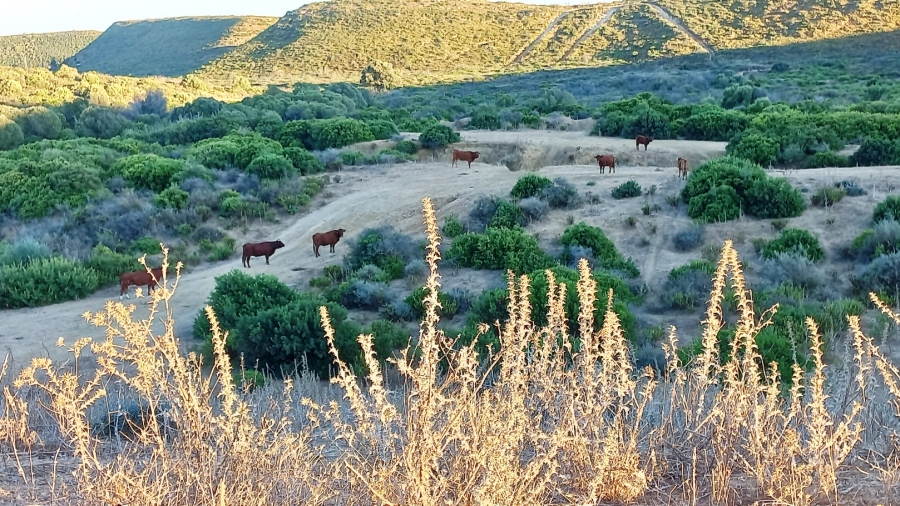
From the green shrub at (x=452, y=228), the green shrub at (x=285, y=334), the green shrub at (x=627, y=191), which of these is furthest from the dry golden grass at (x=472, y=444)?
the green shrub at (x=627, y=191)

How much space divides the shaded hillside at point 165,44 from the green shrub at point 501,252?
6459cm

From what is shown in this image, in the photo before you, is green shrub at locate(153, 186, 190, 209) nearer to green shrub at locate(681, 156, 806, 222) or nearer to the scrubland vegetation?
the scrubland vegetation

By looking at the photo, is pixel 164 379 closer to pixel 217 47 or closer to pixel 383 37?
pixel 383 37

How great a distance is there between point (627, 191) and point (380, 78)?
120 ft

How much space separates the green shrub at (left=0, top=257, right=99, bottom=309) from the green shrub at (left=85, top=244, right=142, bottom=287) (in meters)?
0.23

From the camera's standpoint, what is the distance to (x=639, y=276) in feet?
39.5

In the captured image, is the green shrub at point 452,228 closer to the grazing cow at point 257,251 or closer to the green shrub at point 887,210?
the grazing cow at point 257,251

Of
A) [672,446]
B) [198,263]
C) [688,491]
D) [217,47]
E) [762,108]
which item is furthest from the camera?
[217,47]

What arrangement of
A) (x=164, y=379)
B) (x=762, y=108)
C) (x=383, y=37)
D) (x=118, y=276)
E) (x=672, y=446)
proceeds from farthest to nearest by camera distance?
(x=383, y=37) < (x=762, y=108) < (x=118, y=276) < (x=672, y=446) < (x=164, y=379)

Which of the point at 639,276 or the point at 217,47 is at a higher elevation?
the point at 217,47

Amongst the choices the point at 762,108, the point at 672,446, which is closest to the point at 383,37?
the point at 762,108

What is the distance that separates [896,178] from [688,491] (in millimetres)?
13437

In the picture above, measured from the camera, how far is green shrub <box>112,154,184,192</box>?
19.5m

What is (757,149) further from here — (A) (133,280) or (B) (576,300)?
(A) (133,280)
